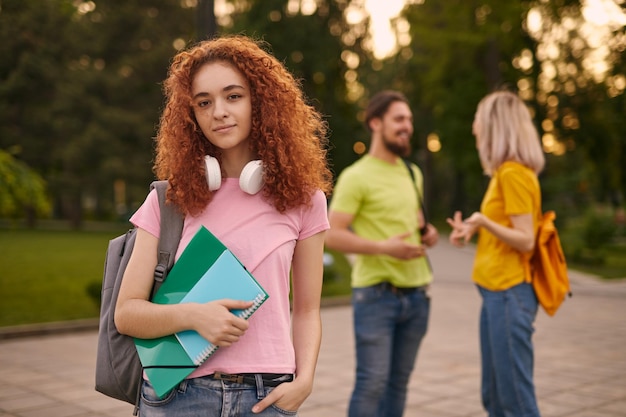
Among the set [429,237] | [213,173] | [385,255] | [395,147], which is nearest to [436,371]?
[429,237]

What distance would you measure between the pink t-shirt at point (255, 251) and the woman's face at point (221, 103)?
14 centimetres

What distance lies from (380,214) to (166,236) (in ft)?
7.79

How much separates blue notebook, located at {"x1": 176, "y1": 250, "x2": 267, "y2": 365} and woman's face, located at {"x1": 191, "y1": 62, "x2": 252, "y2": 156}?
383mm

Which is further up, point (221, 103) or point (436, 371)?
point (221, 103)

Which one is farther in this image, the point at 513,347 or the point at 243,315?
the point at 513,347

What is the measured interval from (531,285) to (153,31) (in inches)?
1609

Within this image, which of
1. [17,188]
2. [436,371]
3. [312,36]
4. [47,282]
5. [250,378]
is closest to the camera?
[250,378]

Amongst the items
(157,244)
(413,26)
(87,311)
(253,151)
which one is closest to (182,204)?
(157,244)

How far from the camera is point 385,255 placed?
13.3 ft

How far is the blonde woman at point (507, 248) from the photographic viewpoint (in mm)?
3635

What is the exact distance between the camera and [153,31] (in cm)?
4172

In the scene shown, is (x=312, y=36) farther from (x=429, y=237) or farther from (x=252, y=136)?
(x=252, y=136)

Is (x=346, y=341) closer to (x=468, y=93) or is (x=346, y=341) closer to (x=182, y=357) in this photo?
(x=182, y=357)

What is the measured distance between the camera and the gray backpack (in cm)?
194
